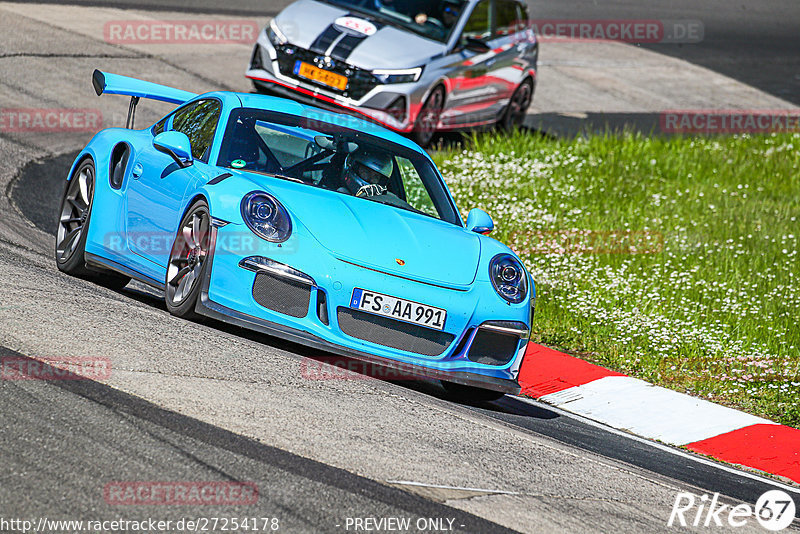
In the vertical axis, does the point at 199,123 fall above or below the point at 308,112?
below

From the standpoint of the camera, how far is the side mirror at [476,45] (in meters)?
12.8

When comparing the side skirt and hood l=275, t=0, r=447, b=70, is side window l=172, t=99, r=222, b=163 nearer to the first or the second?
the side skirt

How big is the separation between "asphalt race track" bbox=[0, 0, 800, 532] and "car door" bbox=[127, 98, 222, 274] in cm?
33

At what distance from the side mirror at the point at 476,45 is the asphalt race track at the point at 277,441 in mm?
6840

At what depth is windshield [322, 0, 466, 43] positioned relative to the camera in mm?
12656

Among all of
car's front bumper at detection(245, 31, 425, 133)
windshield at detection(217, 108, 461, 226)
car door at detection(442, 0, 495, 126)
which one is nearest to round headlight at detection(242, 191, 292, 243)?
windshield at detection(217, 108, 461, 226)

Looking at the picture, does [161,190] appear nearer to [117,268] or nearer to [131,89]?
[117,268]

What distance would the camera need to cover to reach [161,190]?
6359 millimetres

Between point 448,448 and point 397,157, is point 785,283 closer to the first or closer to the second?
point 397,157

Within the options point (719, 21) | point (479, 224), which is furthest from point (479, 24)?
point (719, 21)

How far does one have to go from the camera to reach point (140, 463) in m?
3.79

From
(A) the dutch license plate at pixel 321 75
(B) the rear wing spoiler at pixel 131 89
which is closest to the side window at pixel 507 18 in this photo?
(A) the dutch license plate at pixel 321 75

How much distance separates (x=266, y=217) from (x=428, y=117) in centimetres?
690

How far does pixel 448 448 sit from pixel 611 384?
300cm
